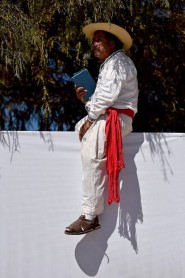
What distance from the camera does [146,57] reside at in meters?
4.10

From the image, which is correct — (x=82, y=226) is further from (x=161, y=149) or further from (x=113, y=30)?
(x=113, y=30)

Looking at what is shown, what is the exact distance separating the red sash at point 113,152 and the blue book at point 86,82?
193mm

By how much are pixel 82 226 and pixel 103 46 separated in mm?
1036

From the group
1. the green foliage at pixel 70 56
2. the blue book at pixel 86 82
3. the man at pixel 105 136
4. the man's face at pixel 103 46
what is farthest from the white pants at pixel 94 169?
the green foliage at pixel 70 56

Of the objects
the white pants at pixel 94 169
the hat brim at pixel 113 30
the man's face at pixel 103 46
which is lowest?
the white pants at pixel 94 169

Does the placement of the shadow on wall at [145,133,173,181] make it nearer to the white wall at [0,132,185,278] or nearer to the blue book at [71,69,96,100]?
the white wall at [0,132,185,278]

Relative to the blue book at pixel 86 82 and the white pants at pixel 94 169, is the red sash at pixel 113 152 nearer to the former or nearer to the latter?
the white pants at pixel 94 169

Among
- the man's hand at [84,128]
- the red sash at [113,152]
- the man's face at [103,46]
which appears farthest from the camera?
the man's face at [103,46]

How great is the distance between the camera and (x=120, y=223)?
3.00 metres

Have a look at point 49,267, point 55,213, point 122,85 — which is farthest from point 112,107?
point 49,267

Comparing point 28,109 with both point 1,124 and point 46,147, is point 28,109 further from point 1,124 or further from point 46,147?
point 46,147

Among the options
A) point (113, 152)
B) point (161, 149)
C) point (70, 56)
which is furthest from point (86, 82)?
point (70, 56)

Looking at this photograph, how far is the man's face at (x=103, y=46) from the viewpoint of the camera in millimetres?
3135

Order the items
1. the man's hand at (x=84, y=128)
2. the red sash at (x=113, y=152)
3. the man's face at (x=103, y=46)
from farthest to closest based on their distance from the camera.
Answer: the man's face at (x=103, y=46), the man's hand at (x=84, y=128), the red sash at (x=113, y=152)
